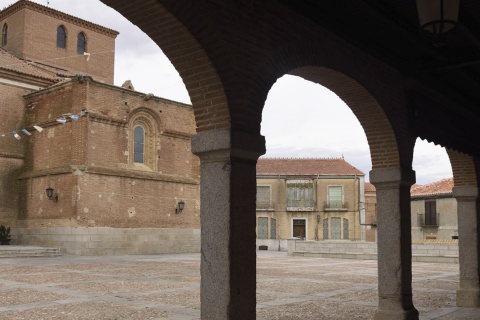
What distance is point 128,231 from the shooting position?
74.4 ft

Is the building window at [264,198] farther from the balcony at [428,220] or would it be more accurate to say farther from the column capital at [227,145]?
the column capital at [227,145]

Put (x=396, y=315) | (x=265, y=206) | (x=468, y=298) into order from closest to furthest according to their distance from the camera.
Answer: (x=396, y=315), (x=468, y=298), (x=265, y=206)

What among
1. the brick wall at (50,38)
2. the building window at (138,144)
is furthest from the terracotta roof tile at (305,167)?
the building window at (138,144)

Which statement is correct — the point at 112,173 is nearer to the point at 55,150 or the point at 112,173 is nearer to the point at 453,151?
the point at 55,150

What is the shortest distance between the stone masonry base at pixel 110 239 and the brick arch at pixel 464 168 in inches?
608

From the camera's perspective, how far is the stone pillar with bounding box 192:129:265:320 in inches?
178

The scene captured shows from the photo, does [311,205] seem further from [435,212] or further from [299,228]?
[435,212]

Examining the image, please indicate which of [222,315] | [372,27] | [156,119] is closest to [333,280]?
[372,27]

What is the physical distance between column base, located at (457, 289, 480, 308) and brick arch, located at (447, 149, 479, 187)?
1888mm

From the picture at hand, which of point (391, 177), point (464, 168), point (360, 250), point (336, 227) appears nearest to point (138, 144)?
point (360, 250)

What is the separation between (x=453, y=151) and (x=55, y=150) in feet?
57.4

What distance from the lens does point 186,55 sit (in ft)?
14.9

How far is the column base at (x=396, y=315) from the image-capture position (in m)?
6.94

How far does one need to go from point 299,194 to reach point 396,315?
118ft
